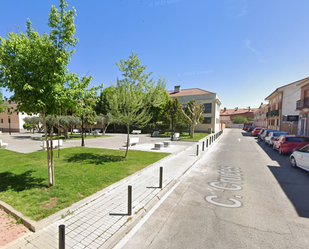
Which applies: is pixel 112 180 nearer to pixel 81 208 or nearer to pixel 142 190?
pixel 142 190

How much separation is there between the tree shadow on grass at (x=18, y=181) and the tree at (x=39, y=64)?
2.54 meters

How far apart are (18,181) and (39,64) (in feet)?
13.9

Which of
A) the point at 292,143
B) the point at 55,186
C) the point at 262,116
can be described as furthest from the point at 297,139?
the point at 262,116

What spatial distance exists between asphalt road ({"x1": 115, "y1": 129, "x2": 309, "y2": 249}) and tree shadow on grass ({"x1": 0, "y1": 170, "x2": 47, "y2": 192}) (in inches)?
162

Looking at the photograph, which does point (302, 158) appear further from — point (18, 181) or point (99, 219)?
point (18, 181)

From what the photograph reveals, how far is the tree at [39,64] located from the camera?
4.11m

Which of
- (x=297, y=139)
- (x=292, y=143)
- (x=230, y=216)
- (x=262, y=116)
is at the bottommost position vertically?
(x=230, y=216)

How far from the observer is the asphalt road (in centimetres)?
308

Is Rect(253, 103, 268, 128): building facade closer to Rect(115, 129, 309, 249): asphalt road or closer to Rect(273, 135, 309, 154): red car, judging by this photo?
Rect(273, 135, 309, 154): red car

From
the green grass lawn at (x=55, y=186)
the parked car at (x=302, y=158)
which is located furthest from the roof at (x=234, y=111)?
the green grass lawn at (x=55, y=186)

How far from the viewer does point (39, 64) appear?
4.39 m

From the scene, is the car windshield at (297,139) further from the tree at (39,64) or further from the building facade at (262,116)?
the building facade at (262,116)

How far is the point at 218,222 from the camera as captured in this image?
3.68 meters

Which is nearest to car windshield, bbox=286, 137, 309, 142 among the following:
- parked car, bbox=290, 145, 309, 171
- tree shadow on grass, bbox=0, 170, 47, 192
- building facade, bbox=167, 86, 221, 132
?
parked car, bbox=290, 145, 309, 171
